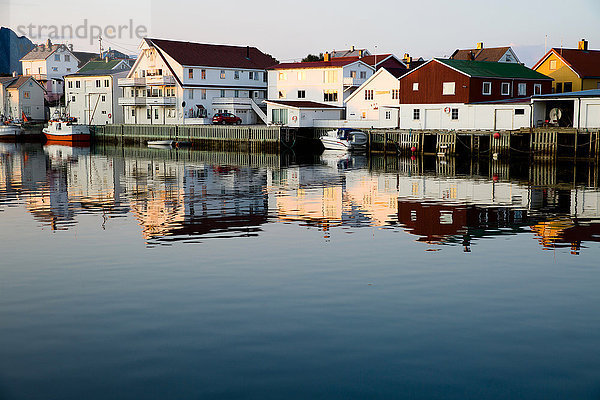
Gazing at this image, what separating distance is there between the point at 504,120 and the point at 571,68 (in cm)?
2405

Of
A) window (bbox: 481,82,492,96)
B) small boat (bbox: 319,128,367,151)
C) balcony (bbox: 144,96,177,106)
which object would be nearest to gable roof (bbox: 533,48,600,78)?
window (bbox: 481,82,492,96)

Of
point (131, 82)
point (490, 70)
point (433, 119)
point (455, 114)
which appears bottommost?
point (433, 119)

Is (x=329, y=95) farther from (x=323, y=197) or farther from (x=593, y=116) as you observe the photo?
(x=323, y=197)

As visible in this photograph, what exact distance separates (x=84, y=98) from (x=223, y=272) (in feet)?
311

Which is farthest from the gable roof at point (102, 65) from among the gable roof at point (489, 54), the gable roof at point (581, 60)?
the gable roof at point (581, 60)

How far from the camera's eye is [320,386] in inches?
419

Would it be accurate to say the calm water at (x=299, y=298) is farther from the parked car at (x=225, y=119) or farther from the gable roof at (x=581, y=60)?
the parked car at (x=225, y=119)

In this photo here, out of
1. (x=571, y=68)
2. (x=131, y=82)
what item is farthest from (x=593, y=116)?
(x=131, y=82)

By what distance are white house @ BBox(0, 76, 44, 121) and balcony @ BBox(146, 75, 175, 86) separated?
1333 inches

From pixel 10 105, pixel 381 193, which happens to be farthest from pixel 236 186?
pixel 10 105

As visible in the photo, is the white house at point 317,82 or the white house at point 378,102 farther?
the white house at point 317,82

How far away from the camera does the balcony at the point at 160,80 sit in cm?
9207

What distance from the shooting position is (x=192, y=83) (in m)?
92.1

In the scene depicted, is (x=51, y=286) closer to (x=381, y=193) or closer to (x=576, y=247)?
(x=576, y=247)
